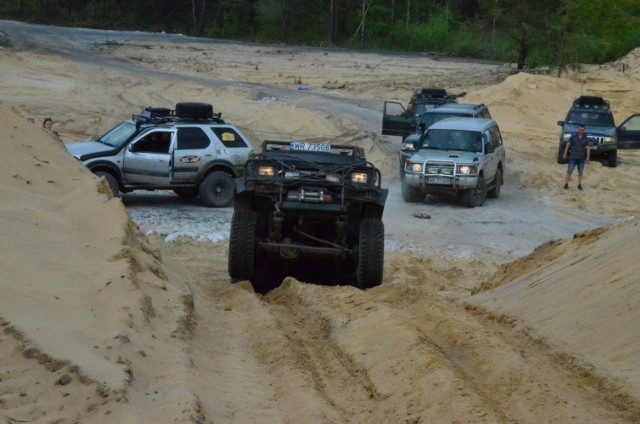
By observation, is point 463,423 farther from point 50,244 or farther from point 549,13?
point 549,13

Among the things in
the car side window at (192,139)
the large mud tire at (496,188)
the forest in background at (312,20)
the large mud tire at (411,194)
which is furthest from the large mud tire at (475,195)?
the forest in background at (312,20)

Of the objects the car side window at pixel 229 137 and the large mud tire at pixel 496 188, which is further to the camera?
the large mud tire at pixel 496 188

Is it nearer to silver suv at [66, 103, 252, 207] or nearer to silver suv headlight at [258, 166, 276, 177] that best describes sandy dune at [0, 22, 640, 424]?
silver suv headlight at [258, 166, 276, 177]

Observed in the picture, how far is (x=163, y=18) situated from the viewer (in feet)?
224

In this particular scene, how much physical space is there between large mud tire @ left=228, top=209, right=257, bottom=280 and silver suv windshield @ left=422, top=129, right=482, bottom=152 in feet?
36.0

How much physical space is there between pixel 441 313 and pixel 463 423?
3.58 metres

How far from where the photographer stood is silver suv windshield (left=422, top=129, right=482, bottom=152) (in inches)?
899

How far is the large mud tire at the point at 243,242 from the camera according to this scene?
12492 millimetres

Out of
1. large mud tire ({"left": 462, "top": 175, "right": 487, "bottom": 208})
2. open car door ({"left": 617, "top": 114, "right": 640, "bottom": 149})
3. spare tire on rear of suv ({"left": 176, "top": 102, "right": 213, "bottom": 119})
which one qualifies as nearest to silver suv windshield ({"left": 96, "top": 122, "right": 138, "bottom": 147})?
spare tire on rear of suv ({"left": 176, "top": 102, "right": 213, "bottom": 119})

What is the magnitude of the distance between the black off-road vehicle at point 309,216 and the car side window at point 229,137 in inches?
326

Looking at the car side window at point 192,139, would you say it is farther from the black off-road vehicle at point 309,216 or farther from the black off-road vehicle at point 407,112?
the black off-road vehicle at point 309,216

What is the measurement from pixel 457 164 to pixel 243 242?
1028 cm

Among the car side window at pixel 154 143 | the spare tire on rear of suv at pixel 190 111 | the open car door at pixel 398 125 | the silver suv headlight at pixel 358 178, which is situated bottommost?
the open car door at pixel 398 125

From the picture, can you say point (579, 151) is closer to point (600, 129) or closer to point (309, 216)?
point (600, 129)
